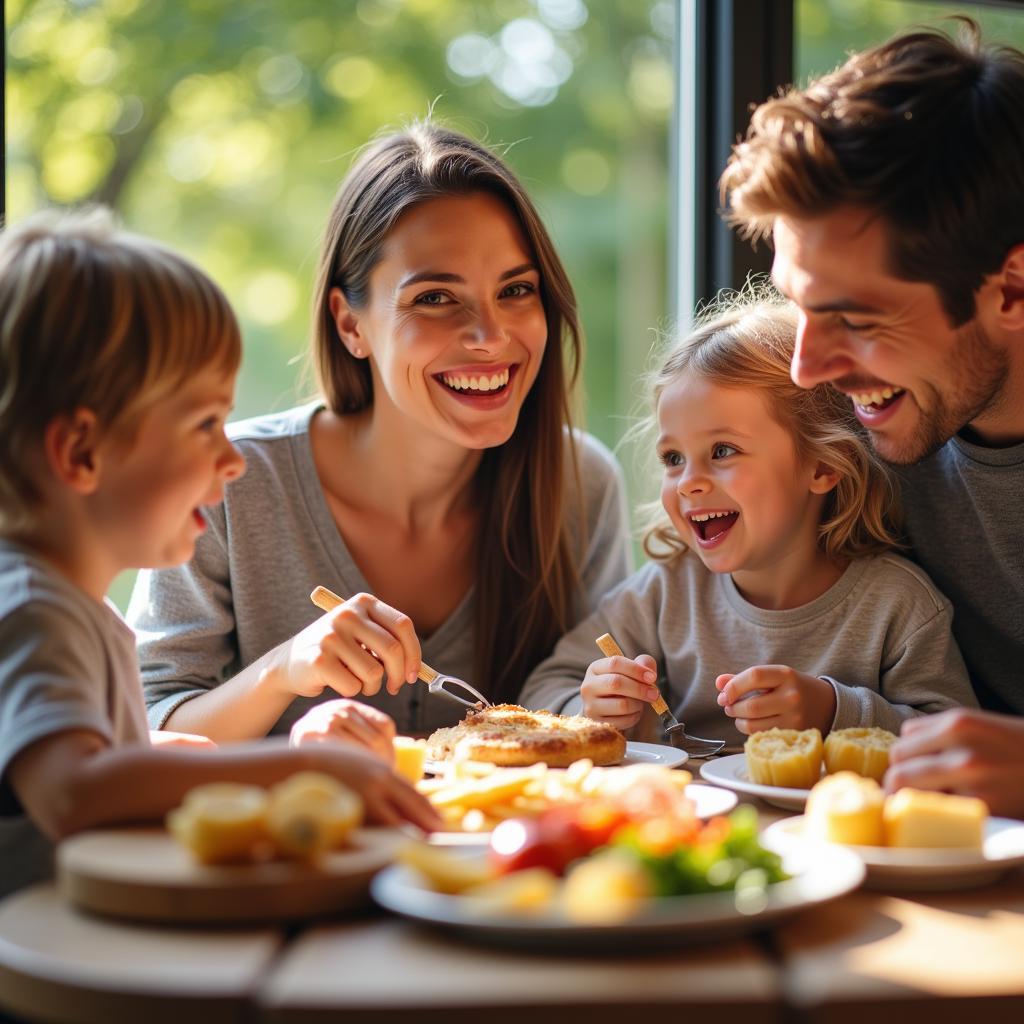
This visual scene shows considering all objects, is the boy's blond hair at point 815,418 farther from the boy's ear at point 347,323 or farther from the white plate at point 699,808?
the white plate at point 699,808

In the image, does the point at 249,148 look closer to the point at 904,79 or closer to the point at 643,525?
the point at 643,525

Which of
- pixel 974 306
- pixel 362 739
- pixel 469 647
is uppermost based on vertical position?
pixel 974 306

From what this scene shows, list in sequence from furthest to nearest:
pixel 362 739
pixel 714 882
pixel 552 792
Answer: pixel 362 739, pixel 552 792, pixel 714 882

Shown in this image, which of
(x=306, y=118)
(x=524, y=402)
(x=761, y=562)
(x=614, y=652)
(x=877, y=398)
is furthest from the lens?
(x=306, y=118)

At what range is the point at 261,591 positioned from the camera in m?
2.30

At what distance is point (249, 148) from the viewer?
273 inches

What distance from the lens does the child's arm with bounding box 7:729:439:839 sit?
3.87 feet

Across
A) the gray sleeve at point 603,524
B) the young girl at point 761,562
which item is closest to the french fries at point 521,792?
the young girl at point 761,562

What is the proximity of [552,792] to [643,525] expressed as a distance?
4.13 feet

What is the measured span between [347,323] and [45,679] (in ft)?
4.13

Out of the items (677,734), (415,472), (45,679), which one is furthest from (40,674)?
(415,472)

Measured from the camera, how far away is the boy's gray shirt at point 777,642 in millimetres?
2047

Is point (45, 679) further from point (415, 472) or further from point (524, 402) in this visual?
point (524, 402)

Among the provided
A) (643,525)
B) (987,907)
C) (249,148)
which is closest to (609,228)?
(249,148)
